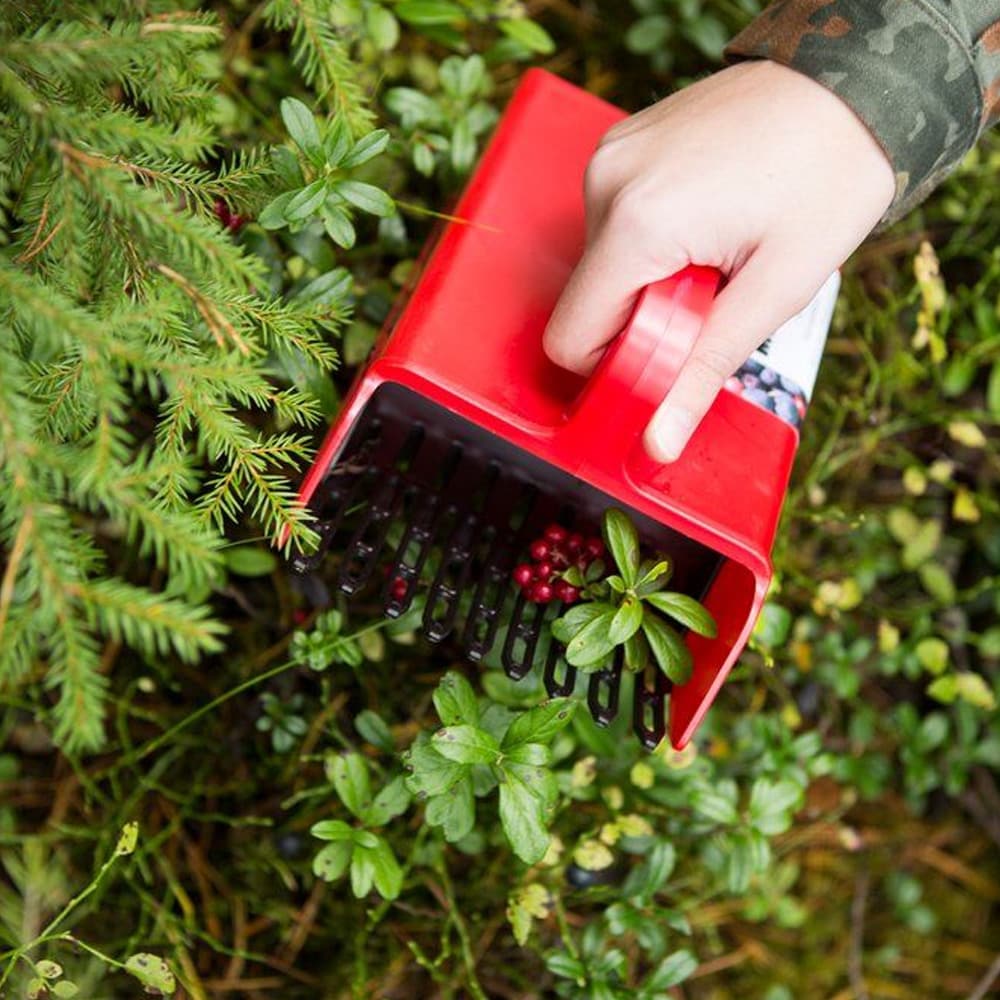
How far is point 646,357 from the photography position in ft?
2.97

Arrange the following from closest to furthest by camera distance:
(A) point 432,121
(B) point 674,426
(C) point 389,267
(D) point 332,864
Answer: (B) point 674,426
(D) point 332,864
(A) point 432,121
(C) point 389,267

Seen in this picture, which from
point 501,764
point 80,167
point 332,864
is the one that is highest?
point 80,167

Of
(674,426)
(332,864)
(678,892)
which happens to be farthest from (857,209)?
(678,892)

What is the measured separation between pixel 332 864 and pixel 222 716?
1.29 ft

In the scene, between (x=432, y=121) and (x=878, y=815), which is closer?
(x=432, y=121)

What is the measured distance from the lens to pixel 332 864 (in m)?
1.11

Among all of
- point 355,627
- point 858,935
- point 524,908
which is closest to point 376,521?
point 355,627

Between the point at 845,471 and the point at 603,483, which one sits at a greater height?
the point at 603,483

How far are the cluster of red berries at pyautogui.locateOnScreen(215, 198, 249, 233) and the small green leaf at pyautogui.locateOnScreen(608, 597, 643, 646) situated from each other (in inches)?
23.4

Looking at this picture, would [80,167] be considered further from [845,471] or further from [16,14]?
[845,471]

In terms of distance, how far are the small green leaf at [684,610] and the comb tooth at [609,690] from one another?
13 cm

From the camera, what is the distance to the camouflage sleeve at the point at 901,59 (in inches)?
37.7

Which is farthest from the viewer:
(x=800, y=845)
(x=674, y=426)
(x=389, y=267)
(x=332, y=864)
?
(x=800, y=845)

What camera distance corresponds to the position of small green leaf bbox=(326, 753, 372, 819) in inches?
44.4
